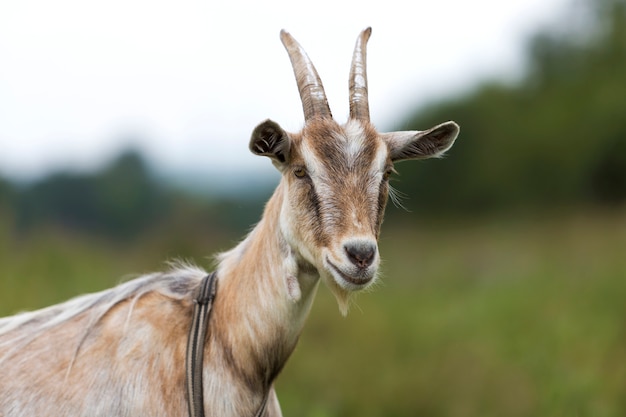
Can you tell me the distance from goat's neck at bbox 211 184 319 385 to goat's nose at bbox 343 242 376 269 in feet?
1.58

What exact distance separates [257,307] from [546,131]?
1039 inches

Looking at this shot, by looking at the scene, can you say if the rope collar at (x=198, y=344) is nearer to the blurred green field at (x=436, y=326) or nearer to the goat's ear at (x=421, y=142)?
the blurred green field at (x=436, y=326)

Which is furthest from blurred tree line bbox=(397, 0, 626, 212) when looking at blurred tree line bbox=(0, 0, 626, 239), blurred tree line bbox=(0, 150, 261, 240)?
blurred tree line bbox=(0, 150, 261, 240)

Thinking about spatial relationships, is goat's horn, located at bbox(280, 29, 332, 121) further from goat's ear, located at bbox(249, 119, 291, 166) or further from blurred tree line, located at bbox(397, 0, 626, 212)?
blurred tree line, located at bbox(397, 0, 626, 212)

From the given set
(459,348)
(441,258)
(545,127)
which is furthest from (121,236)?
(545,127)

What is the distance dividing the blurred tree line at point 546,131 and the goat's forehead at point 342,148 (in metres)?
14.8

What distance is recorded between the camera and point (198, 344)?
215 inches

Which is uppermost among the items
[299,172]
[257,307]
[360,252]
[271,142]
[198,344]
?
[271,142]

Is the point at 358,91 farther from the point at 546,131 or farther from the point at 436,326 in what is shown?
the point at 546,131

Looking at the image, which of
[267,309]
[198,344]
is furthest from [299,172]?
[198,344]

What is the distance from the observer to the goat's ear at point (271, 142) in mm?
5051

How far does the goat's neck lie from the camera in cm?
540

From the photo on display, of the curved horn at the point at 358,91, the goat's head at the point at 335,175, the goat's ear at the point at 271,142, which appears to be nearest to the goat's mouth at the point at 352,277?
the goat's head at the point at 335,175

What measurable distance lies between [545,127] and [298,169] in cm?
2675
